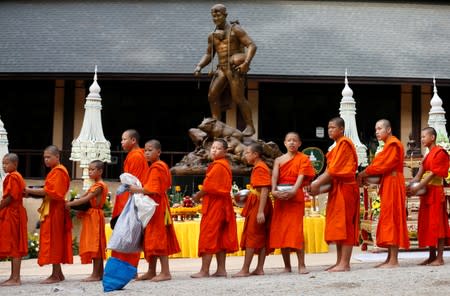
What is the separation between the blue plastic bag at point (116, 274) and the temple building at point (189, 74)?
10.2 meters

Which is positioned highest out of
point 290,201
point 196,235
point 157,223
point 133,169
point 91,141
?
point 91,141

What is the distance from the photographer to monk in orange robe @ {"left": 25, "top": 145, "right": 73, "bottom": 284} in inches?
270

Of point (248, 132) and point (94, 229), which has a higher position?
point (248, 132)

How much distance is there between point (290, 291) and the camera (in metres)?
5.47

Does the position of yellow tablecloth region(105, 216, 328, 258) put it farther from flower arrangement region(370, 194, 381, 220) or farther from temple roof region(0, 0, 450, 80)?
temple roof region(0, 0, 450, 80)

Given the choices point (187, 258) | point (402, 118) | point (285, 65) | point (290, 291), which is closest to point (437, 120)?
point (402, 118)

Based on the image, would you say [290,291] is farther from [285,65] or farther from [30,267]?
[285,65]

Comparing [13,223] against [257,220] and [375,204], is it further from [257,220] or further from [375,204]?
[375,204]

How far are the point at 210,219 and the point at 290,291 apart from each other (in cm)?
157

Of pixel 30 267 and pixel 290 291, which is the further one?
pixel 30 267

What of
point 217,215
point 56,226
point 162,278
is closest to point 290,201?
point 217,215

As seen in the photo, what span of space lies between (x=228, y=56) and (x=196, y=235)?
3324mm

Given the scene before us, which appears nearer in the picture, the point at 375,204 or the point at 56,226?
the point at 56,226

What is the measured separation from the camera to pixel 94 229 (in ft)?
22.8
